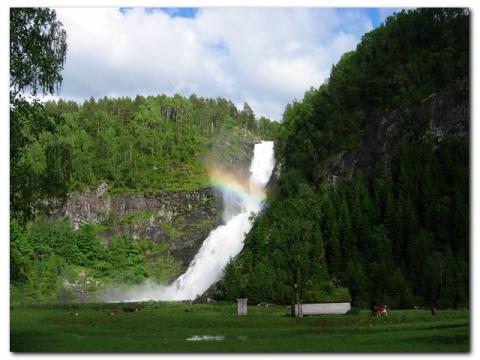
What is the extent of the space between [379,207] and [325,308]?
63.1 feet

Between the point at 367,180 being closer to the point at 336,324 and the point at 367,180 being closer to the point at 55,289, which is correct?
the point at 336,324

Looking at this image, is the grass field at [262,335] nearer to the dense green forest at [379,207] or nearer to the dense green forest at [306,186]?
the dense green forest at [306,186]

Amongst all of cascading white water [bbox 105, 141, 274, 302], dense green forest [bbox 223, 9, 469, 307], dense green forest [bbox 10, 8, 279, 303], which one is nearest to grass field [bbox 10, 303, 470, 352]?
dense green forest [bbox 10, 8, 279, 303]

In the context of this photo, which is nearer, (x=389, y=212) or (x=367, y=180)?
(x=389, y=212)

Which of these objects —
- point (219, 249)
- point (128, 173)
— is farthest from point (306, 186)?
point (128, 173)

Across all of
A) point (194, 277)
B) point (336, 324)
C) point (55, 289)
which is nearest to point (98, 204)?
point (55, 289)

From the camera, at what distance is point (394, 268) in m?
43.6

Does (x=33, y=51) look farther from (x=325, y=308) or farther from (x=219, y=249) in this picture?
(x=219, y=249)

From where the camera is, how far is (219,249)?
74.2 meters

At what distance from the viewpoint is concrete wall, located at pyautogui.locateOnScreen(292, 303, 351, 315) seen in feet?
106

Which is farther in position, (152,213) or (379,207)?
(152,213)

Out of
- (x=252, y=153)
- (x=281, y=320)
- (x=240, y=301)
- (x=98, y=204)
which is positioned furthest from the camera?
(x=252, y=153)
